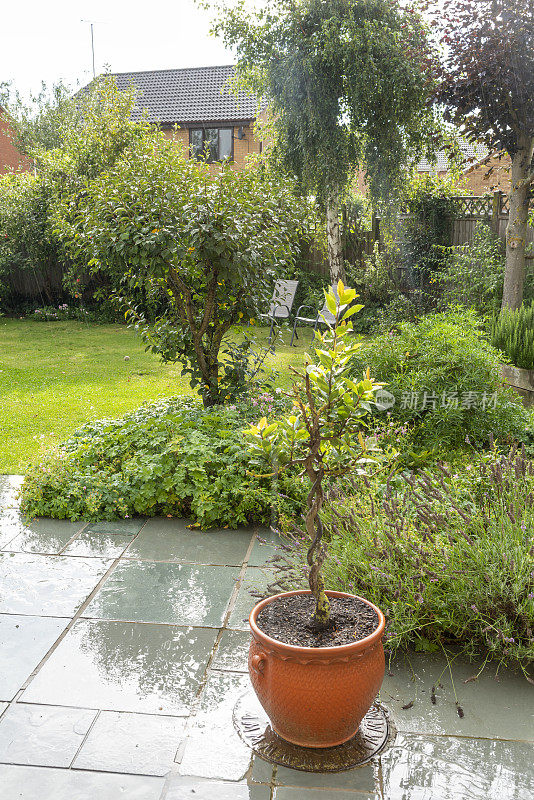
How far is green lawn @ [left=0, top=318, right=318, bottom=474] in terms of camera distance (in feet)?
19.4

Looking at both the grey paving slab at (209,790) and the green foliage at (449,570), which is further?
the green foliage at (449,570)

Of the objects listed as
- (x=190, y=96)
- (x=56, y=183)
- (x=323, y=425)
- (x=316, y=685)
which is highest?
(x=190, y=96)

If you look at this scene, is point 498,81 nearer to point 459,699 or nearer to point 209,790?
point 459,699

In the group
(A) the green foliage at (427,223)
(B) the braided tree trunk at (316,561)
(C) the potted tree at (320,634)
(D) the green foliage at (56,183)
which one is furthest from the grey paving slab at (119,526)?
(D) the green foliage at (56,183)

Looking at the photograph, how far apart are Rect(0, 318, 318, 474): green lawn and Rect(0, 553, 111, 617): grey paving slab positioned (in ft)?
3.66

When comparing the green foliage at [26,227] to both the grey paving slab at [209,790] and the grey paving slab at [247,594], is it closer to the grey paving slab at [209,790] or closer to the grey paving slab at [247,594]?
the grey paving slab at [247,594]

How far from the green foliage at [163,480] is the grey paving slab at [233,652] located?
3.52ft

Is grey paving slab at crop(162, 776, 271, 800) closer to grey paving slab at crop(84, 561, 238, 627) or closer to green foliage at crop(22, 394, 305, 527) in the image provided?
grey paving slab at crop(84, 561, 238, 627)

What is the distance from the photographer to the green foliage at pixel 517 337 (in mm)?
6105

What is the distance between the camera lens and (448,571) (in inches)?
110


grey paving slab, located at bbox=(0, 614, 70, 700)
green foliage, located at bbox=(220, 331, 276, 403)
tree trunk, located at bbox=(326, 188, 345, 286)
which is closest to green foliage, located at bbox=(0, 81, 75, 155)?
tree trunk, located at bbox=(326, 188, 345, 286)

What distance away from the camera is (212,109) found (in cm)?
2227

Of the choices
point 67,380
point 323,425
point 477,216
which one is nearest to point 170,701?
point 323,425

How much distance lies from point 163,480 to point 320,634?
2187mm
